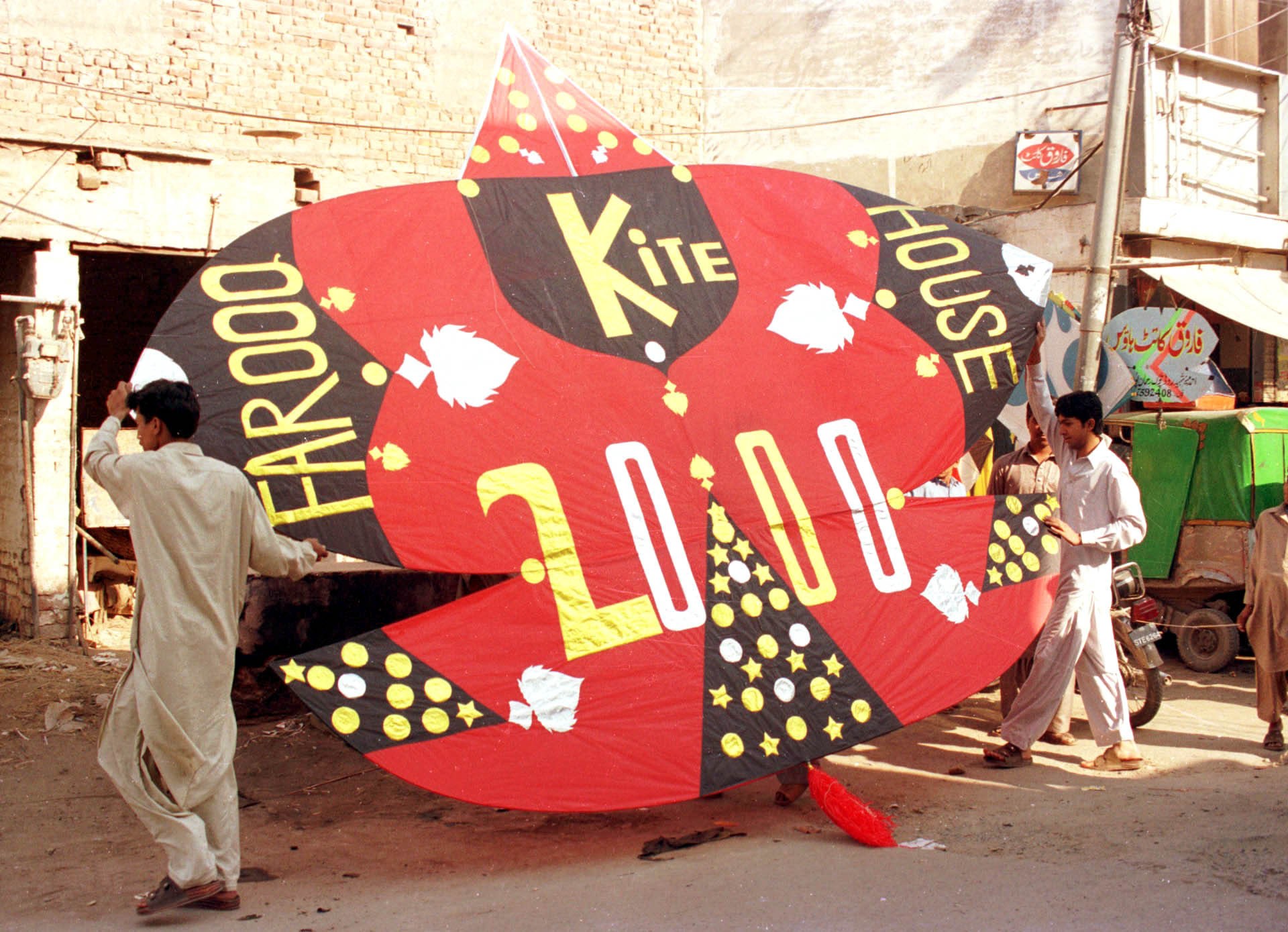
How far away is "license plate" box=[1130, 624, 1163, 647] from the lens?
20.5 ft

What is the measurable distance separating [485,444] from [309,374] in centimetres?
65

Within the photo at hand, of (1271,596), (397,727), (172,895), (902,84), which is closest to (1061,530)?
(1271,596)

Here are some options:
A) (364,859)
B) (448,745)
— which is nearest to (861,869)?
(448,745)

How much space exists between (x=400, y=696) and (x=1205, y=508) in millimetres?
6748

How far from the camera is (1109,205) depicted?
763cm

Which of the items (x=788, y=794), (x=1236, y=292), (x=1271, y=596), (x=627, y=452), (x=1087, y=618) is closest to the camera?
(x=627, y=452)

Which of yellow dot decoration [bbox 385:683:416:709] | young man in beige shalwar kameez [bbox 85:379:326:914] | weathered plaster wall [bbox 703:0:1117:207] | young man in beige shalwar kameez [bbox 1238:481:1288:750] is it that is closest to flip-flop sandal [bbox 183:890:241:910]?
young man in beige shalwar kameez [bbox 85:379:326:914]

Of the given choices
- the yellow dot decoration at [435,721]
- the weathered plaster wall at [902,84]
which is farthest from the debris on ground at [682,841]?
the weathered plaster wall at [902,84]

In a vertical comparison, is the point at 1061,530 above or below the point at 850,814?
above

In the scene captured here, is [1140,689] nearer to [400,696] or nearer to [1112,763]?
[1112,763]

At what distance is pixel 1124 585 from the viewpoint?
6484 mm

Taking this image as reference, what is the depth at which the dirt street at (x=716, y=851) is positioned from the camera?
3.65 m

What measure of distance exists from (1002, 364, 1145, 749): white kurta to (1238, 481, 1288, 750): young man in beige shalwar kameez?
3.66 ft

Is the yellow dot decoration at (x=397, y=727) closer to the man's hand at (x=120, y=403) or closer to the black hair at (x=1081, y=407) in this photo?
the man's hand at (x=120, y=403)
